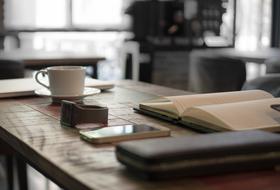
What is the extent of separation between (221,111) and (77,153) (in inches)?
13.0

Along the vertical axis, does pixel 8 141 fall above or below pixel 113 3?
below

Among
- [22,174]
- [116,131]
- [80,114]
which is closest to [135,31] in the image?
[22,174]

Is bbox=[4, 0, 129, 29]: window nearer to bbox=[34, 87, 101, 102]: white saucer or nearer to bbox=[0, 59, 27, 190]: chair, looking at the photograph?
bbox=[0, 59, 27, 190]: chair

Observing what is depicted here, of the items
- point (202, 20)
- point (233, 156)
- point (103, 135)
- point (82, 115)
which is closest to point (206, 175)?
point (233, 156)

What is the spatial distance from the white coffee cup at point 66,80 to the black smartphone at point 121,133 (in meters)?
0.43

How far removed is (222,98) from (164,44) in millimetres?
4216

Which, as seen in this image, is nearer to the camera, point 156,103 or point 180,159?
point 180,159

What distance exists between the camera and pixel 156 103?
134cm

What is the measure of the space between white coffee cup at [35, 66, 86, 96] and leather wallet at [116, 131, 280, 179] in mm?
687

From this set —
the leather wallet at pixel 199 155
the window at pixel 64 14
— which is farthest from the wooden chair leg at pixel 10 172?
the window at pixel 64 14

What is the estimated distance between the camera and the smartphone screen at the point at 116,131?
104 centimetres

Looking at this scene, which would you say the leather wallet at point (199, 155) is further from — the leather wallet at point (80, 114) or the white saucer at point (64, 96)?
the white saucer at point (64, 96)

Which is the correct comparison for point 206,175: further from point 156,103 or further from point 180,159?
point 156,103

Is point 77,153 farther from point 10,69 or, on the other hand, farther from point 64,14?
point 64,14
